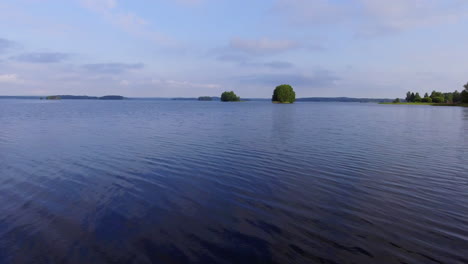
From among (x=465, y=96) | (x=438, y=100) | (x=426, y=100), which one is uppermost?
(x=465, y=96)

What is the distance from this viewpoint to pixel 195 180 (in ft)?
40.1

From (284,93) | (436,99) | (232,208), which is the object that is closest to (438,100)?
(436,99)

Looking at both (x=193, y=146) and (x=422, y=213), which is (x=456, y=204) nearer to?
(x=422, y=213)

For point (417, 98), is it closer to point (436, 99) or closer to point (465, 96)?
point (436, 99)

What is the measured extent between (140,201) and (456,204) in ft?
38.4

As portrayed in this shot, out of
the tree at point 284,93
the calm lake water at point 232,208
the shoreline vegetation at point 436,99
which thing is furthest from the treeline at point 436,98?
the calm lake water at point 232,208

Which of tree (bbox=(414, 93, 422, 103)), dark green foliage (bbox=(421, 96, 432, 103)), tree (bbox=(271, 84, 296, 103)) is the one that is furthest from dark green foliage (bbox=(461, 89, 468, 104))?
tree (bbox=(271, 84, 296, 103))

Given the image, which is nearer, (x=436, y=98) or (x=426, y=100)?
(x=436, y=98)

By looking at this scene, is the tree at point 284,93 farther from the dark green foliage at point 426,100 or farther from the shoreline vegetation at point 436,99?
the dark green foliage at point 426,100

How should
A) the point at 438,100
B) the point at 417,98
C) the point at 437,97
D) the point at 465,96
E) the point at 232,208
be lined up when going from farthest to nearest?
the point at 417,98 → the point at 437,97 → the point at 438,100 → the point at 465,96 → the point at 232,208

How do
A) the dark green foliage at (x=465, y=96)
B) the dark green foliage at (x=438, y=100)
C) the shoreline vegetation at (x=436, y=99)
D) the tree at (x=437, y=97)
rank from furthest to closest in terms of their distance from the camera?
the tree at (x=437, y=97) < the dark green foliage at (x=438, y=100) < the shoreline vegetation at (x=436, y=99) < the dark green foliage at (x=465, y=96)

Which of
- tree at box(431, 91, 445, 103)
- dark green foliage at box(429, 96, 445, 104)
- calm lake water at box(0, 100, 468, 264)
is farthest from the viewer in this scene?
tree at box(431, 91, 445, 103)

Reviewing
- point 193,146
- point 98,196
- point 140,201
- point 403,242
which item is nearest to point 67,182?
point 98,196

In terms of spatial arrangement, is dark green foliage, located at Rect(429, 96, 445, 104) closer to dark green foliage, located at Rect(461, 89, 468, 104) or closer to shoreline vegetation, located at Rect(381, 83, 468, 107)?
shoreline vegetation, located at Rect(381, 83, 468, 107)
